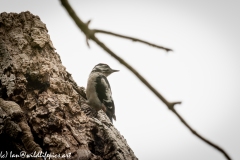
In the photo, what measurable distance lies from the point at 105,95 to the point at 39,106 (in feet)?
9.85

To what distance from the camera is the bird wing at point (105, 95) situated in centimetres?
620

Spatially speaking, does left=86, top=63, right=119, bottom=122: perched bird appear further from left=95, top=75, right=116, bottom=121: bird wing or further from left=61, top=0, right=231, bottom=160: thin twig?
left=61, top=0, right=231, bottom=160: thin twig

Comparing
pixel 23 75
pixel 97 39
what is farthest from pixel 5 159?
pixel 97 39

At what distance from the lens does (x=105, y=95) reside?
6.49 m

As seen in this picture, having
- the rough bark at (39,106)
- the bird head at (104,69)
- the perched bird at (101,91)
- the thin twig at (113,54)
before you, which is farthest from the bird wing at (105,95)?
the thin twig at (113,54)

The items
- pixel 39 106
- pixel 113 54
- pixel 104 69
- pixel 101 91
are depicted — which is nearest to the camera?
pixel 113 54

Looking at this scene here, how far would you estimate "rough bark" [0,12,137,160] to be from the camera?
3.26 meters

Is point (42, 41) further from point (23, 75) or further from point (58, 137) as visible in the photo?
point (58, 137)

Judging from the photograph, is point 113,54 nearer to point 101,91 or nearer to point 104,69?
point 101,91

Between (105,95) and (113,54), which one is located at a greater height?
(105,95)

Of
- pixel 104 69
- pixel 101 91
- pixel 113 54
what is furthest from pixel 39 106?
pixel 104 69

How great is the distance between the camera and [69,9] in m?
1.01

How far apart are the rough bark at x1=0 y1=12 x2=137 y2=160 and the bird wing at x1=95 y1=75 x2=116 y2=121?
1749 mm

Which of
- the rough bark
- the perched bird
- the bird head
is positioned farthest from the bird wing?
the rough bark
